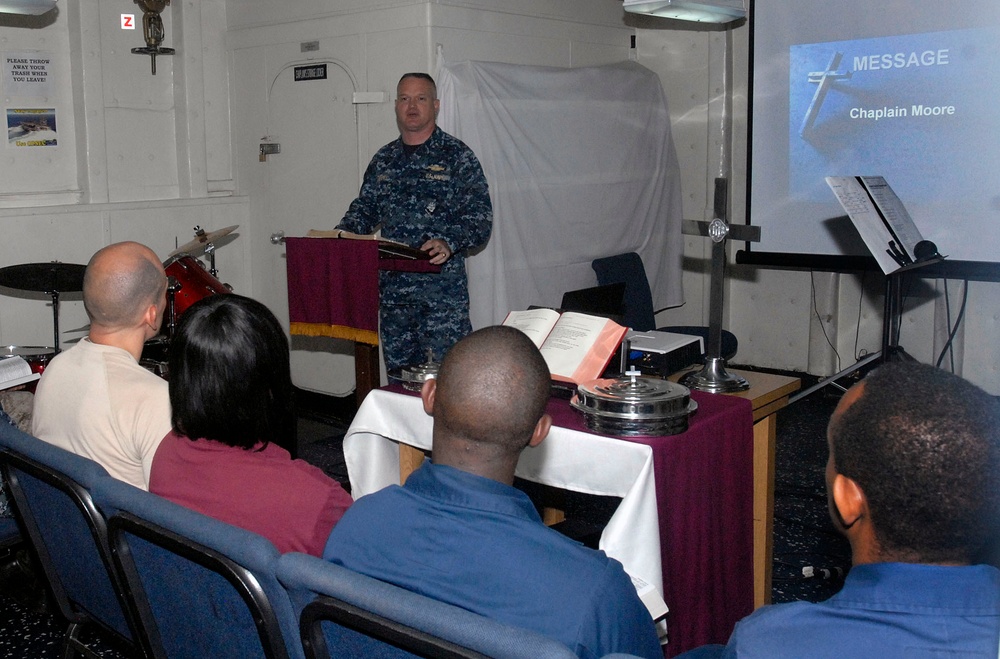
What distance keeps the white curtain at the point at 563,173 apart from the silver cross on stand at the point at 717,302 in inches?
75.6

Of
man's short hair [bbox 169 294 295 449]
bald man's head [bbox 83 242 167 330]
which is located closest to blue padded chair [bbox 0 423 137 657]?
man's short hair [bbox 169 294 295 449]

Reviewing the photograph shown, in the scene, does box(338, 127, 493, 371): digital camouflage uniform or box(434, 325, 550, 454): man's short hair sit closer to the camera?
box(434, 325, 550, 454): man's short hair

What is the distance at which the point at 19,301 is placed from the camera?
465 centimetres

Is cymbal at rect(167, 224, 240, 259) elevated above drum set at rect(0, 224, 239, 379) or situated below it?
above

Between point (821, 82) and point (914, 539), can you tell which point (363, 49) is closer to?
point (821, 82)

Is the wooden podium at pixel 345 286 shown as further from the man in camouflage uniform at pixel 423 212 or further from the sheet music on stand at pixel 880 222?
the sheet music on stand at pixel 880 222

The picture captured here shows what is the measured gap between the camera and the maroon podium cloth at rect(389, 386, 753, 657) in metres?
2.11

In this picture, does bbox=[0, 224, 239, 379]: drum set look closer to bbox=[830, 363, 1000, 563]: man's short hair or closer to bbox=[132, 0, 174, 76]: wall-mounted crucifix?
bbox=[132, 0, 174, 76]: wall-mounted crucifix

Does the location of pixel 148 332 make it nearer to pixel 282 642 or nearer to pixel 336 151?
pixel 282 642

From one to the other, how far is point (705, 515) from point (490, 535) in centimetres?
110

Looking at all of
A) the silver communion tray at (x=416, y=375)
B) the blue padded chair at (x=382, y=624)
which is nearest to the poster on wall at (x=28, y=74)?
the silver communion tray at (x=416, y=375)

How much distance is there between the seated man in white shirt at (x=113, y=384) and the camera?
199 centimetres

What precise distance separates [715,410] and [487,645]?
1.36 m

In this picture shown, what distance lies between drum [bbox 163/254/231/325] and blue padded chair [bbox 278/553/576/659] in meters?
3.12
